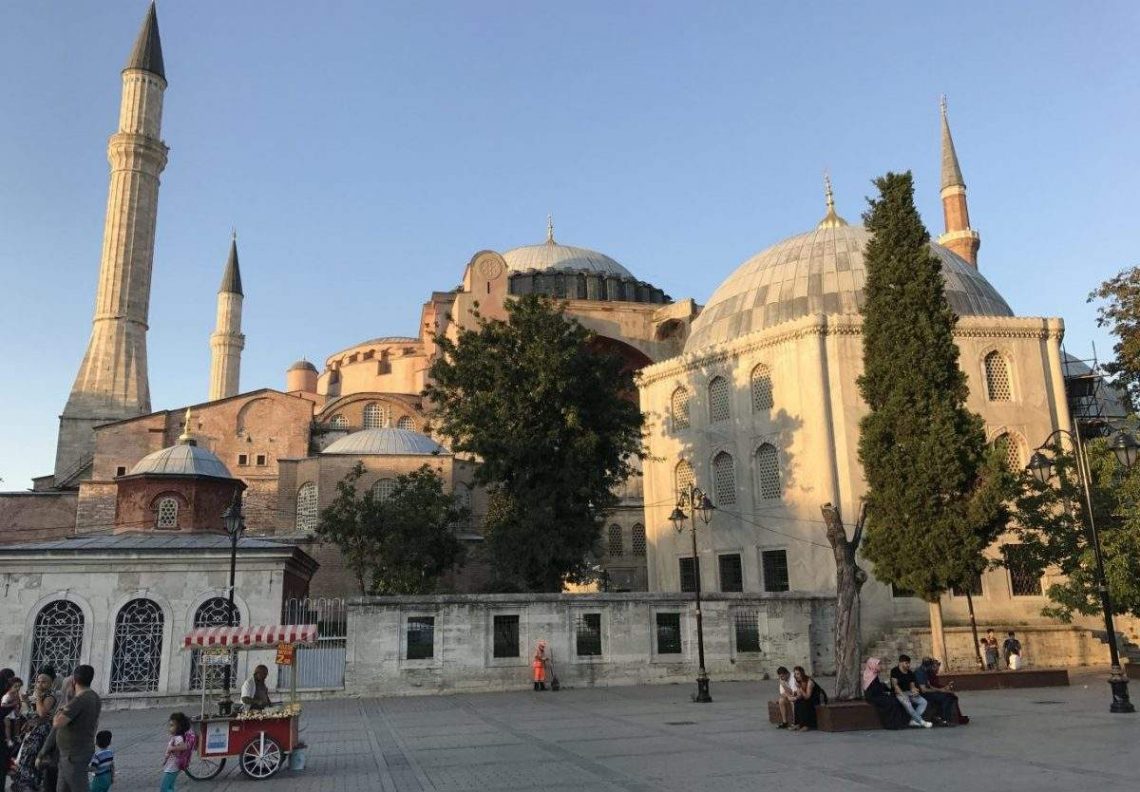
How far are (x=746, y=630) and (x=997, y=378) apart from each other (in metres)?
12.3

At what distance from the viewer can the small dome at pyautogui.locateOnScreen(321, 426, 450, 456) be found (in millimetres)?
38031

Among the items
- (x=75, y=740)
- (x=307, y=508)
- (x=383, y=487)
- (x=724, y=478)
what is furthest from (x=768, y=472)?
(x=75, y=740)

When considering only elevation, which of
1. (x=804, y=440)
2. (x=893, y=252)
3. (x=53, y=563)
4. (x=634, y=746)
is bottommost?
(x=634, y=746)

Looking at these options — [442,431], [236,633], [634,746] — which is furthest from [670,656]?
[236,633]

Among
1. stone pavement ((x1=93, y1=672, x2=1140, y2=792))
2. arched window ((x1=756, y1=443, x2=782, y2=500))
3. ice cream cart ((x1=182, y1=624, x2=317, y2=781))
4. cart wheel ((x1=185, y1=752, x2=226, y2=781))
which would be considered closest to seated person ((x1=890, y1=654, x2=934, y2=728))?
Answer: stone pavement ((x1=93, y1=672, x2=1140, y2=792))

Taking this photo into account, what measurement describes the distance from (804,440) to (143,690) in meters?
18.5

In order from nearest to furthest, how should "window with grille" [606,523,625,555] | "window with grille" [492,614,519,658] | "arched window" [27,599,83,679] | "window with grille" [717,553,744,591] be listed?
"arched window" [27,599,83,679], "window with grille" [492,614,519,658], "window with grille" [717,553,744,591], "window with grille" [606,523,625,555]

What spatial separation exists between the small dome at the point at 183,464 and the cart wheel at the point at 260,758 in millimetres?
19560

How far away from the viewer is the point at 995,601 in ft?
83.9

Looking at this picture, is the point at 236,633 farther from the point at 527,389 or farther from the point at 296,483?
the point at 296,483

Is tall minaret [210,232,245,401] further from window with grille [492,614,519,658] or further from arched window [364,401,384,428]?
window with grille [492,614,519,658]

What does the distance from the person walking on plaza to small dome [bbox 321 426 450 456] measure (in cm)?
3034

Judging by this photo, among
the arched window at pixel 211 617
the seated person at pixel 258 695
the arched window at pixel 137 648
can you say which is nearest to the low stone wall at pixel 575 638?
the arched window at pixel 211 617

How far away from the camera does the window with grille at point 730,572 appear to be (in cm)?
2859
